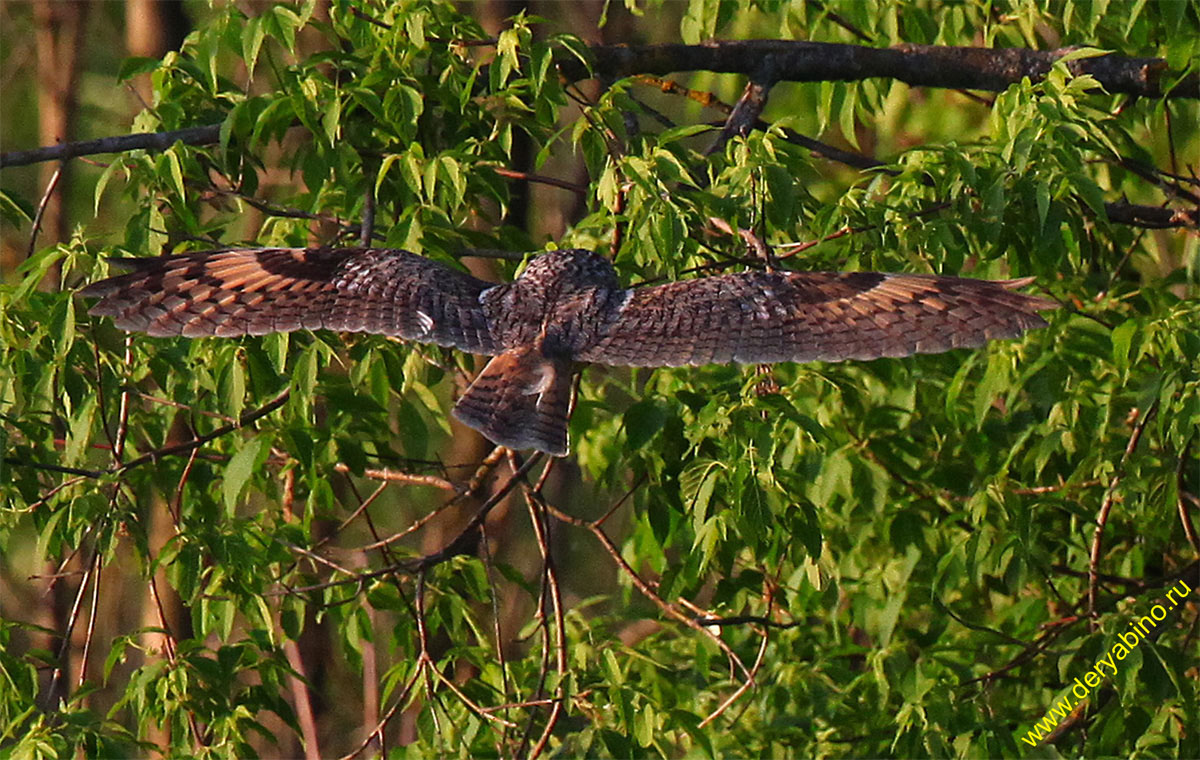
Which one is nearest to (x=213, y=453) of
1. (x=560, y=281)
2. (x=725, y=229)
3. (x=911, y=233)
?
(x=560, y=281)

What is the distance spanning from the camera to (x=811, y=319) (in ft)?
10.4

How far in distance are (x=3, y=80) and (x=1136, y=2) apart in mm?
8128

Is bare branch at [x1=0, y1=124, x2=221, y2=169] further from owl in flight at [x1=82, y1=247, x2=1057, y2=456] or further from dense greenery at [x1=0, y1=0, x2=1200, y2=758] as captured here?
owl in flight at [x1=82, y1=247, x2=1057, y2=456]

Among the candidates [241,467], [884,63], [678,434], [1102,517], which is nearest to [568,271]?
[678,434]

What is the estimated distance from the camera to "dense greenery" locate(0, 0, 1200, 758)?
3305 millimetres

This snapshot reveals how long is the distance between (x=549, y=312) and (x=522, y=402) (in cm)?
24

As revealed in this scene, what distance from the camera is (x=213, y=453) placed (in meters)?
3.97

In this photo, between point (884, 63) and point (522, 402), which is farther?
point (884, 63)

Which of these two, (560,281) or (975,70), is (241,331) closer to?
(560,281)

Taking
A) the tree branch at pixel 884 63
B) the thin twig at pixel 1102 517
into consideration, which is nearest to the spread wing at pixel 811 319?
the thin twig at pixel 1102 517

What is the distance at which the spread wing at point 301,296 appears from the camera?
324 centimetres

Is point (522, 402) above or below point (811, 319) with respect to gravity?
below

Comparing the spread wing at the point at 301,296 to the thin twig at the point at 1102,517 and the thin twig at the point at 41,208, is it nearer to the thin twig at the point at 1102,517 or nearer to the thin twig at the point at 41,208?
the thin twig at the point at 41,208

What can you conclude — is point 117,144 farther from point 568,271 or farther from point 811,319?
point 811,319
